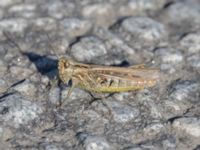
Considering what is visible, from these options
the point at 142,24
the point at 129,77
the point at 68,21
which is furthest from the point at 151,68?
the point at 68,21

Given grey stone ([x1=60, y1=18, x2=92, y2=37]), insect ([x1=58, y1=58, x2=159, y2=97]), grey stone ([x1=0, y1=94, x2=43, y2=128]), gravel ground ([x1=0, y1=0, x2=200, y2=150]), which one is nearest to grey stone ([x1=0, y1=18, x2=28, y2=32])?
gravel ground ([x1=0, y1=0, x2=200, y2=150])

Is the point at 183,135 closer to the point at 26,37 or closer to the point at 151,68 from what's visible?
the point at 151,68

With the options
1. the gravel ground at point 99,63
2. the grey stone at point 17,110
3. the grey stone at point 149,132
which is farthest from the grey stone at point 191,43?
the grey stone at point 17,110

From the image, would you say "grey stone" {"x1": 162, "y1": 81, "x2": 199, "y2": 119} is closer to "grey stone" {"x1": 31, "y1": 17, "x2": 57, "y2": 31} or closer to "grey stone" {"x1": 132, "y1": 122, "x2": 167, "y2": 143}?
"grey stone" {"x1": 132, "y1": 122, "x2": 167, "y2": 143}

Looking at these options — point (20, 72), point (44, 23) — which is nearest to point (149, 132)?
point (20, 72)

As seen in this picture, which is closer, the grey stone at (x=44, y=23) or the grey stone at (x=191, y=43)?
the grey stone at (x=191, y=43)

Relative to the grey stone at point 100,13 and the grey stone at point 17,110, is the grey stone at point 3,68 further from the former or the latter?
the grey stone at point 100,13

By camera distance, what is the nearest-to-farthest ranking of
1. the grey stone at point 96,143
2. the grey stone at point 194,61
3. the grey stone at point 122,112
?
the grey stone at point 96,143 → the grey stone at point 122,112 → the grey stone at point 194,61
